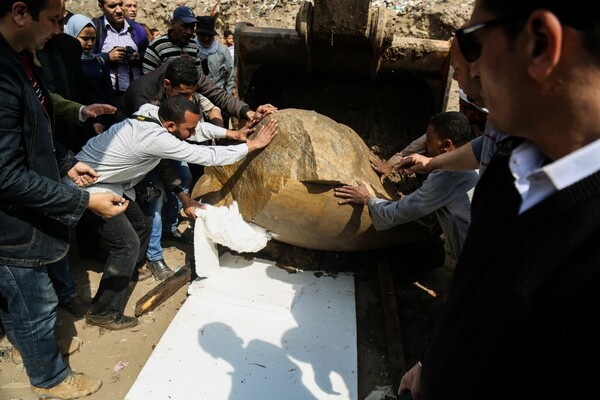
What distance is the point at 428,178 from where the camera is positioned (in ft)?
8.79

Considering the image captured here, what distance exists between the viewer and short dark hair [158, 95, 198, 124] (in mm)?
2875

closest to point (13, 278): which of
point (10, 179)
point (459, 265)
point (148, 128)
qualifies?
point (10, 179)

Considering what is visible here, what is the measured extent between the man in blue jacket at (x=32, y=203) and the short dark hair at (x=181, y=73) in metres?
1.10

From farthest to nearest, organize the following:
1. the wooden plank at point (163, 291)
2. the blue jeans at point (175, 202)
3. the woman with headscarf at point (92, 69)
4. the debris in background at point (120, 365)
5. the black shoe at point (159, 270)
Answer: the blue jeans at point (175, 202)
the woman with headscarf at point (92, 69)
the black shoe at point (159, 270)
the wooden plank at point (163, 291)
the debris in background at point (120, 365)

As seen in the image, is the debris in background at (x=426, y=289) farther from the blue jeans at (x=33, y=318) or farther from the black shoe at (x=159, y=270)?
the blue jeans at (x=33, y=318)

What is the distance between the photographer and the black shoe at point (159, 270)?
3.64 metres

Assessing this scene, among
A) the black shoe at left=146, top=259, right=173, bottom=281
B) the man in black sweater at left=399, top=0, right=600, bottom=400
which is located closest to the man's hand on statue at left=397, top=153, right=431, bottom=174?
the man in black sweater at left=399, top=0, right=600, bottom=400

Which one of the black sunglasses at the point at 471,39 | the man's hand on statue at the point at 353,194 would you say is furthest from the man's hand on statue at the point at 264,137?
the black sunglasses at the point at 471,39

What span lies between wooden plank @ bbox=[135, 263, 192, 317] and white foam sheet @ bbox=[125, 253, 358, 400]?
0.92ft

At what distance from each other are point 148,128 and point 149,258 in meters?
1.30

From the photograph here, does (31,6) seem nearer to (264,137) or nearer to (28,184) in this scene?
(28,184)

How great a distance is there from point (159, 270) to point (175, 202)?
0.67m

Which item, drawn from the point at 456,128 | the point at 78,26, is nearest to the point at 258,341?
the point at 456,128

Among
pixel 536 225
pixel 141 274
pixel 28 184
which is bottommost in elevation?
pixel 141 274
